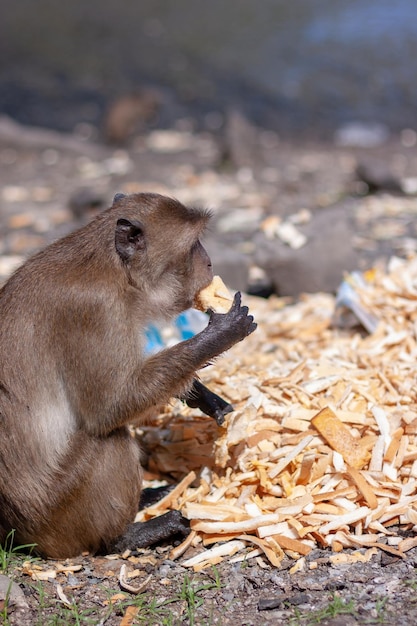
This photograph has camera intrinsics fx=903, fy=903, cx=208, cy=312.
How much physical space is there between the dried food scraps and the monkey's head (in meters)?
1.01

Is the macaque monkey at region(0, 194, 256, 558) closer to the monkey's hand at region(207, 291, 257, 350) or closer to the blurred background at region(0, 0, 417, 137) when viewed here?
the monkey's hand at region(207, 291, 257, 350)

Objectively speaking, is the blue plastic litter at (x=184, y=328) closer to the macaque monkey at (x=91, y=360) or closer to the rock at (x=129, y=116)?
the macaque monkey at (x=91, y=360)

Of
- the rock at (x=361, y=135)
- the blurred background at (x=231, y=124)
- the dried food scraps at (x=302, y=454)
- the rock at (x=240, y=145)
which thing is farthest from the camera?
the rock at (x=361, y=135)

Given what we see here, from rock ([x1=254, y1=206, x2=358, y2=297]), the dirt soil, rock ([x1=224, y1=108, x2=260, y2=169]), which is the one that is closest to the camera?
the dirt soil

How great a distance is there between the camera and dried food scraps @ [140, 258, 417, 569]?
4.71 metres

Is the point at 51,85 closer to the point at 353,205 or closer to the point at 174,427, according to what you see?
the point at 353,205

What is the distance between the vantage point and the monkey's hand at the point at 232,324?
4.64m

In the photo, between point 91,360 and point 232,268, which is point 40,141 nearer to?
point 232,268

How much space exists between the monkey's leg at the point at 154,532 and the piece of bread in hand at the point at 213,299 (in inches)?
44.7

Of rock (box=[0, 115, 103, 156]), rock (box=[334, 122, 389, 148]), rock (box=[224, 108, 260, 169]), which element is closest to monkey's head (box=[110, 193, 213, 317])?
rock (box=[224, 108, 260, 169])

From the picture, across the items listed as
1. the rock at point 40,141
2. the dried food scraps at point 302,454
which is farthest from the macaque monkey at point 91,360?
the rock at point 40,141

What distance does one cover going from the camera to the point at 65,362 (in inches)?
177

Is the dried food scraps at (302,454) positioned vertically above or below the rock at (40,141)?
below

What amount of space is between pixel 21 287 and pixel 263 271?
4279mm
